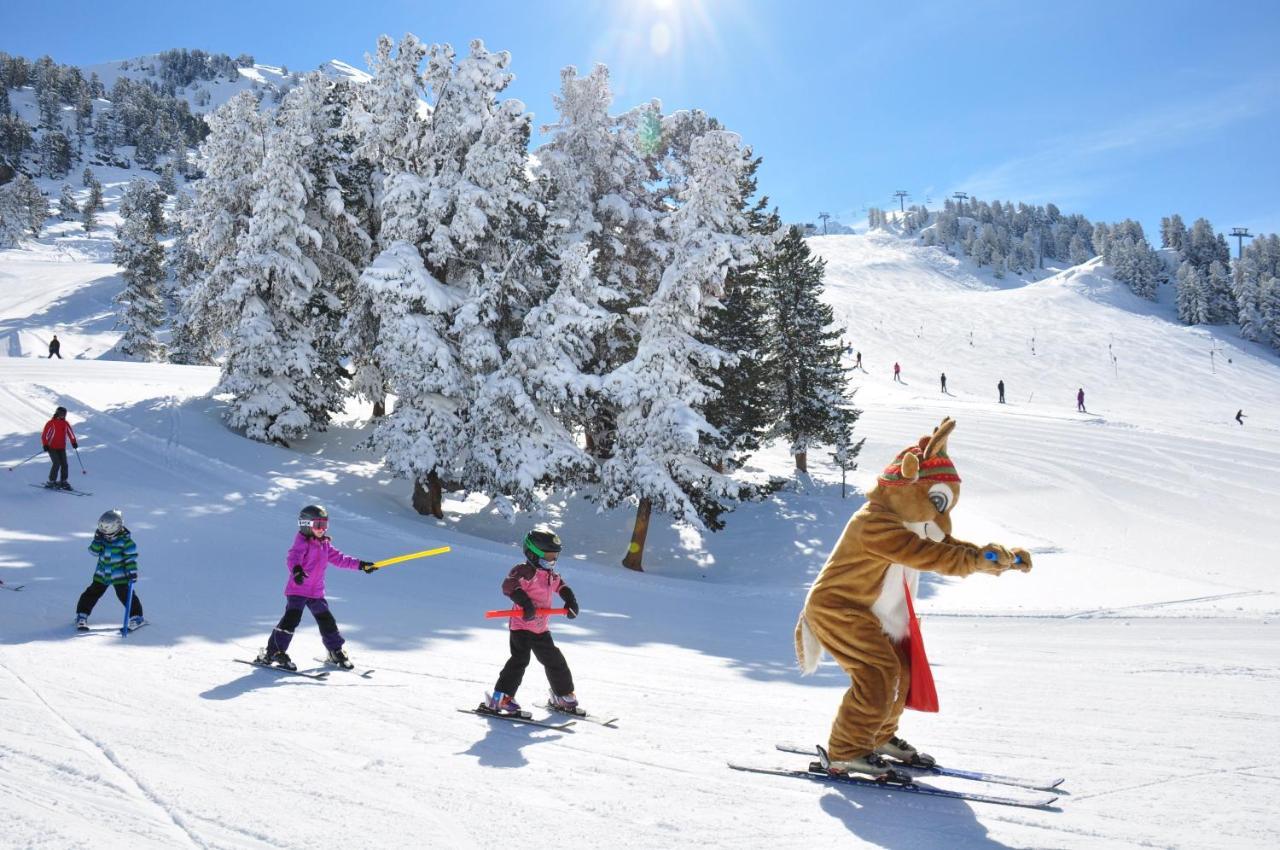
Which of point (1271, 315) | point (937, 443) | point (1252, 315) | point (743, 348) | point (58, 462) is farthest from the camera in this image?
point (1252, 315)

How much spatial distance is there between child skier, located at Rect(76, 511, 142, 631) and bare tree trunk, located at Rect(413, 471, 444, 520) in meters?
12.0

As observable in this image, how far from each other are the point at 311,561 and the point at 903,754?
5960mm

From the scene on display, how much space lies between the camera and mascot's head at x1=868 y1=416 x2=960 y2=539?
4793 millimetres

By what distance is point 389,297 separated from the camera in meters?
19.7

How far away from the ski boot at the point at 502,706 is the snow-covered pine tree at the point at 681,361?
12.0 metres

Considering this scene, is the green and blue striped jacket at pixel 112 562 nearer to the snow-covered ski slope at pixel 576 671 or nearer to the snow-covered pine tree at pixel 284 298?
the snow-covered ski slope at pixel 576 671

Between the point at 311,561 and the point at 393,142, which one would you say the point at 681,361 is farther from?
the point at 311,561

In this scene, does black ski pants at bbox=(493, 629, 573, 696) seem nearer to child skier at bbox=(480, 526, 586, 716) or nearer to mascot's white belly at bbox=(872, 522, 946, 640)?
child skier at bbox=(480, 526, 586, 716)

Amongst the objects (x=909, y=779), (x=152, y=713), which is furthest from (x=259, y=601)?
(x=909, y=779)

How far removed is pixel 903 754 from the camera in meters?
5.02

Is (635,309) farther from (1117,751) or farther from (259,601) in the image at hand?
(1117,751)

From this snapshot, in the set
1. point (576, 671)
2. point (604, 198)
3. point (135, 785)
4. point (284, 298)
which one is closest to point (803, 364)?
point (604, 198)

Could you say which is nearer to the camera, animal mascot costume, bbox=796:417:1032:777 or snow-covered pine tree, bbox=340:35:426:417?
animal mascot costume, bbox=796:417:1032:777

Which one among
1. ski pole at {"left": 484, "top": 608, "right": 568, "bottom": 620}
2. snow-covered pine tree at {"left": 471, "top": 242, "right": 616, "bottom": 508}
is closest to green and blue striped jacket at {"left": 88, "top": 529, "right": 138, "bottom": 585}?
ski pole at {"left": 484, "top": 608, "right": 568, "bottom": 620}
